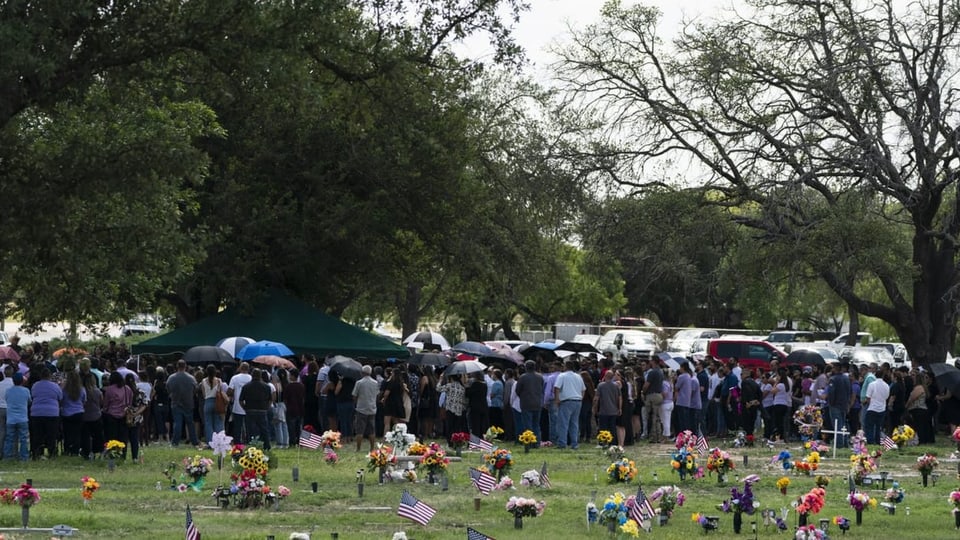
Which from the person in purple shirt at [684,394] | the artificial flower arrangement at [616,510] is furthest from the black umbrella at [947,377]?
the artificial flower arrangement at [616,510]

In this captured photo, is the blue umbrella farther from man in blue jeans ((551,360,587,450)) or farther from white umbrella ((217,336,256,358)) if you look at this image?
man in blue jeans ((551,360,587,450))

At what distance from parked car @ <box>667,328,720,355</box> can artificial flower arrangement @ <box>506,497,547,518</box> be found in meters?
42.0

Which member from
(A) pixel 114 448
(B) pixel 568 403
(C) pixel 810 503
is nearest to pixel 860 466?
(C) pixel 810 503

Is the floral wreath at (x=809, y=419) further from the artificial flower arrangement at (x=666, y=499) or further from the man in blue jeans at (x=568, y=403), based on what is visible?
the artificial flower arrangement at (x=666, y=499)

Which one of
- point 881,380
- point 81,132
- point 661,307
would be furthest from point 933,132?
point 661,307

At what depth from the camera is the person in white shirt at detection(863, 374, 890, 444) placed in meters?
25.8

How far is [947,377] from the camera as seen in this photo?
26.9 m

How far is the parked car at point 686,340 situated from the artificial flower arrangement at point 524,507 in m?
42.0

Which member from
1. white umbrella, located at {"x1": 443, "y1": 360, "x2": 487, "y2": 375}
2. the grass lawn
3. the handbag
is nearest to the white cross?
the grass lawn

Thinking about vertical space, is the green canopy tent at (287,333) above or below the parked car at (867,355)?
above

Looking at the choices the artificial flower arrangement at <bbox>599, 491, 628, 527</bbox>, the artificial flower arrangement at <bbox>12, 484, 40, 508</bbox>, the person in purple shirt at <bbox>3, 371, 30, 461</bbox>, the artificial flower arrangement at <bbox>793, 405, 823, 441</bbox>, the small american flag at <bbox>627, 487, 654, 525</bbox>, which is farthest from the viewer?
the artificial flower arrangement at <bbox>793, 405, 823, 441</bbox>

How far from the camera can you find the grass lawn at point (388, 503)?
49.1 feet

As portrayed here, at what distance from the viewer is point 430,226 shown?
36844mm

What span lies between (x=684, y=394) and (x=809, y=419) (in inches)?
114
